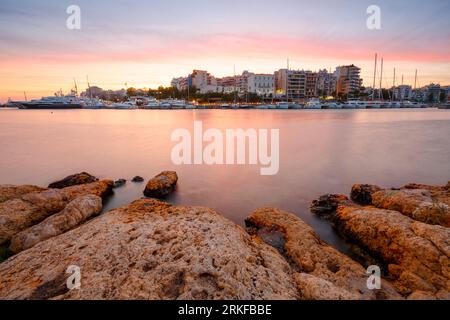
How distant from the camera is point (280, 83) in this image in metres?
134

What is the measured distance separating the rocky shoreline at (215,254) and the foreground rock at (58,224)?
0.02 metres

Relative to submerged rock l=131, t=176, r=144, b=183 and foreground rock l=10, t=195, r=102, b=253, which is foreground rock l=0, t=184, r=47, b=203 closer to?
foreground rock l=10, t=195, r=102, b=253

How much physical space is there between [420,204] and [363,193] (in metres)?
2.72

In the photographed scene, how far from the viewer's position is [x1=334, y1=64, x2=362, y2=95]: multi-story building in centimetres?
13975

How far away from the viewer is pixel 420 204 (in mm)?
6070

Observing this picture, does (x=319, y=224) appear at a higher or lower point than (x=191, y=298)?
lower

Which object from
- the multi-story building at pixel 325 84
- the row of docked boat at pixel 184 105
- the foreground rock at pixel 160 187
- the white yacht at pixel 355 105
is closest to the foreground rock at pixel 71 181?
the foreground rock at pixel 160 187

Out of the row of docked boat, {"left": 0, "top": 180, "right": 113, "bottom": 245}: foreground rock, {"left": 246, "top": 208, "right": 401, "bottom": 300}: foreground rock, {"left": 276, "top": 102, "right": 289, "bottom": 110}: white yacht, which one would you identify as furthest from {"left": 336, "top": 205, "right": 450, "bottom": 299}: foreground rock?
{"left": 276, "top": 102, "right": 289, "bottom": 110}: white yacht

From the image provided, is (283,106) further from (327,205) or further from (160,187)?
(327,205)

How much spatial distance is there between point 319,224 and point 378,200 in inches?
73.2

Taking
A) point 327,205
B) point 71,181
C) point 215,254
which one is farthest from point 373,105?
point 215,254

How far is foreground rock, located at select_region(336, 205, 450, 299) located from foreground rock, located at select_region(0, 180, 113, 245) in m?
8.14
